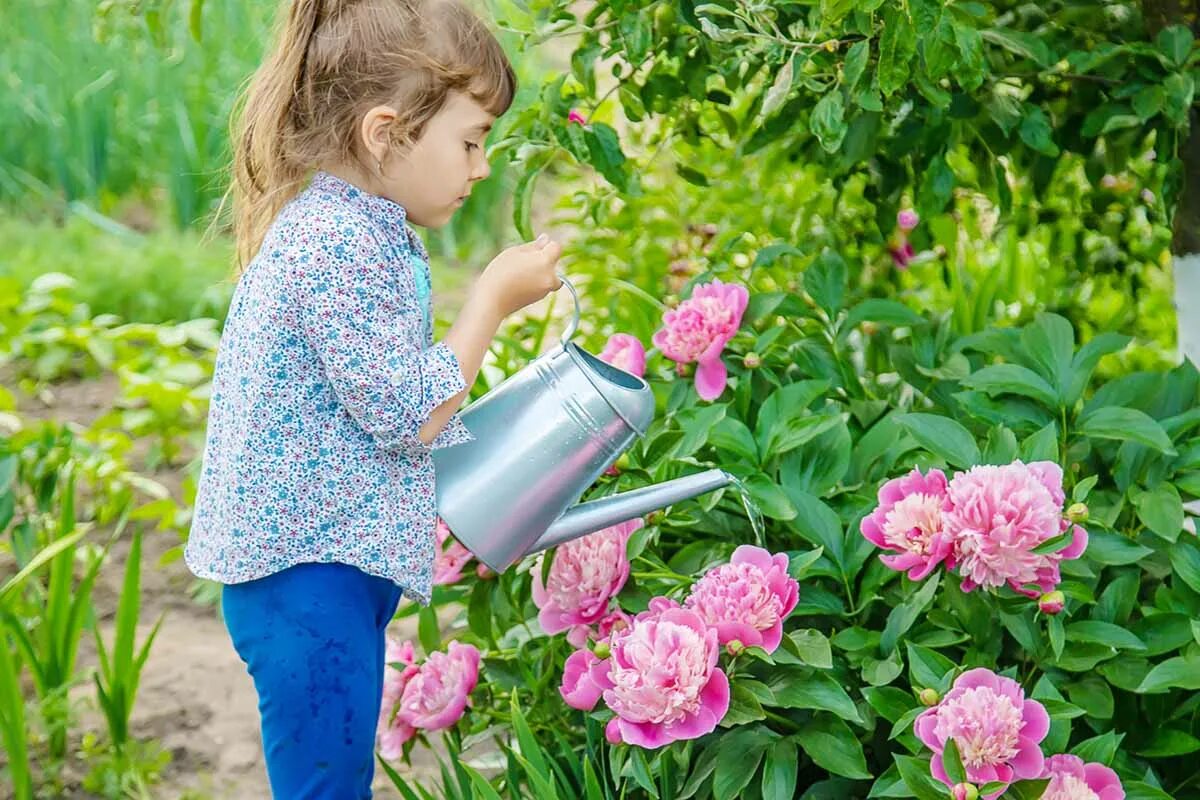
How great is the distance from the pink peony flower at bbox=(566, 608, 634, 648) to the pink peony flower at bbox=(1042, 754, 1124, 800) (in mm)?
433

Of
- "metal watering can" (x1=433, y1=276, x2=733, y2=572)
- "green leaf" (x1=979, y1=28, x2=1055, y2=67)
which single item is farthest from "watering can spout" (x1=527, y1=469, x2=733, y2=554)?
"green leaf" (x1=979, y1=28, x2=1055, y2=67)

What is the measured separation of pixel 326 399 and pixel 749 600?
0.44m

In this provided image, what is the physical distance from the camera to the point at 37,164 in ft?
13.8

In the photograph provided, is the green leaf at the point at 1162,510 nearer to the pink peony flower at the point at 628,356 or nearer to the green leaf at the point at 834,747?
the green leaf at the point at 834,747

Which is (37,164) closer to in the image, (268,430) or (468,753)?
(468,753)

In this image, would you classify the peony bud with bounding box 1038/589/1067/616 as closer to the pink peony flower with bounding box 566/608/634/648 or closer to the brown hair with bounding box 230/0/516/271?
the pink peony flower with bounding box 566/608/634/648

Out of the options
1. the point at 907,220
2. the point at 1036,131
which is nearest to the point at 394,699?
the point at 1036,131

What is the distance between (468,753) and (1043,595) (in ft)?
3.51

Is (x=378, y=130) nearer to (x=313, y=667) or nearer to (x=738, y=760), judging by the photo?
(x=313, y=667)

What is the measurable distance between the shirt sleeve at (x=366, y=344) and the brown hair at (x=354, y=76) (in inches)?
5.0

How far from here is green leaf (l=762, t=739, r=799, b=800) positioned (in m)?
1.38

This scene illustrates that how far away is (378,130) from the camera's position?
1.37 m

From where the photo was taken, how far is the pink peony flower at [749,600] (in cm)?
137

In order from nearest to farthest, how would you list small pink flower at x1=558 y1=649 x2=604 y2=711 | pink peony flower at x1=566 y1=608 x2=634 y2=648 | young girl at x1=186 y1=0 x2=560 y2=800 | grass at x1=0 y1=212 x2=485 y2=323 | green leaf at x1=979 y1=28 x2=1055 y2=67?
young girl at x1=186 y1=0 x2=560 y2=800, small pink flower at x1=558 y1=649 x2=604 y2=711, pink peony flower at x1=566 y1=608 x2=634 y2=648, green leaf at x1=979 y1=28 x2=1055 y2=67, grass at x1=0 y1=212 x2=485 y2=323
